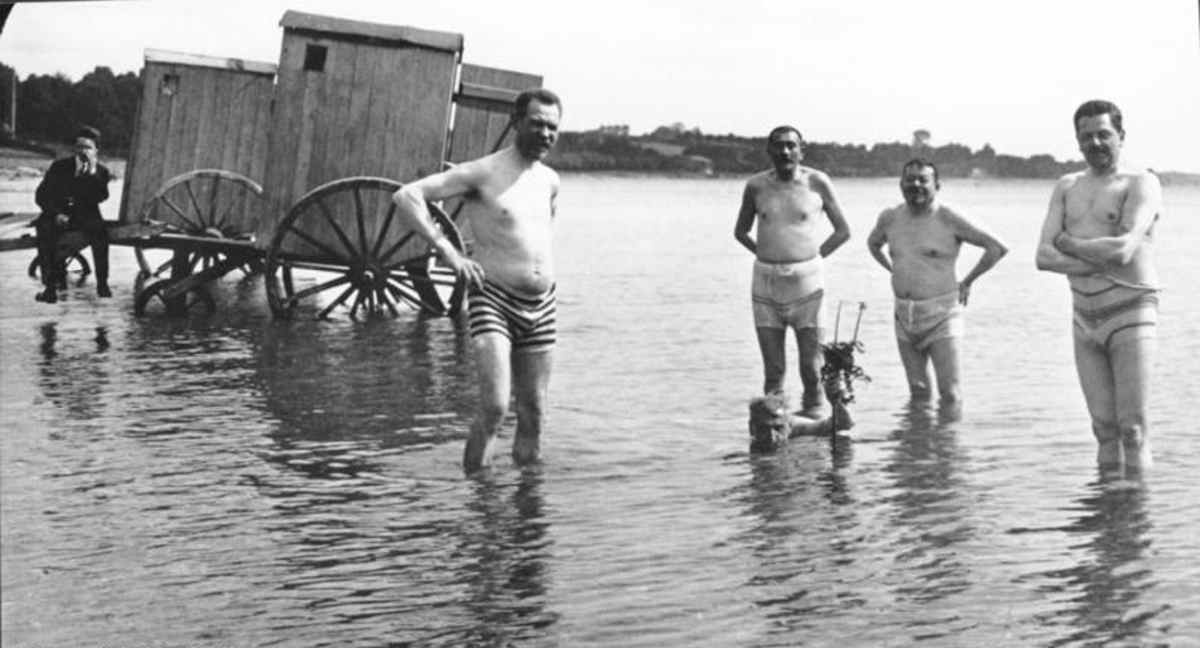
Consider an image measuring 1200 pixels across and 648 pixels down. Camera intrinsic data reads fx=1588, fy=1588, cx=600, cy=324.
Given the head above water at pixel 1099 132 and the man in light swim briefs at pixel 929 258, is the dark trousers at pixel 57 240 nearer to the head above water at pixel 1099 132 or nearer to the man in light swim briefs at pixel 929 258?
the man in light swim briefs at pixel 929 258

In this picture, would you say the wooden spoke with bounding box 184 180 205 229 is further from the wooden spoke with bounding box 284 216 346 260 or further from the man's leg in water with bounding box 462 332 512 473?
the man's leg in water with bounding box 462 332 512 473

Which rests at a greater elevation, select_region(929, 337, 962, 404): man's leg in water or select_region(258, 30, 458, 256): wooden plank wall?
select_region(258, 30, 458, 256): wooden plank wall

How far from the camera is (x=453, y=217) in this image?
53.7ft

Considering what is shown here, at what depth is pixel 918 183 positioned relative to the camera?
9766mm

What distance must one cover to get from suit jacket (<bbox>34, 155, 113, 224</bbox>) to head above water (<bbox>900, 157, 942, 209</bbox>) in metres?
9.06

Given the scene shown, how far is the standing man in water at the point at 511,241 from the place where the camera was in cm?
719

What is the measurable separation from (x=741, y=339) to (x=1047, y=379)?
4.69 m

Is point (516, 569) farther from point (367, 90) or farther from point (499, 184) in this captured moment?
point (367, 90)

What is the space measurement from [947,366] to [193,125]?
9.03 meters

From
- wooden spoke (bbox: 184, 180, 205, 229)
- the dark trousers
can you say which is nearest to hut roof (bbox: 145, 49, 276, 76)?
wooden spoke (bbox: 184, 180, 205, 229)

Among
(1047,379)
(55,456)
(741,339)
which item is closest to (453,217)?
(741,339)

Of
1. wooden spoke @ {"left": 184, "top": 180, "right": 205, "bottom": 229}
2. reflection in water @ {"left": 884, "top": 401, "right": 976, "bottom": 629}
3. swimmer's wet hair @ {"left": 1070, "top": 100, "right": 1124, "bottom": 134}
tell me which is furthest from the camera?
wooden spoke @ {"left": 184, "top": 180, "right": 205, "bottom": 229}

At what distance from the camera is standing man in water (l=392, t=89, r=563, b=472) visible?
23.6 feet

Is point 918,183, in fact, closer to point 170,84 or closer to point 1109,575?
point 1109,575
